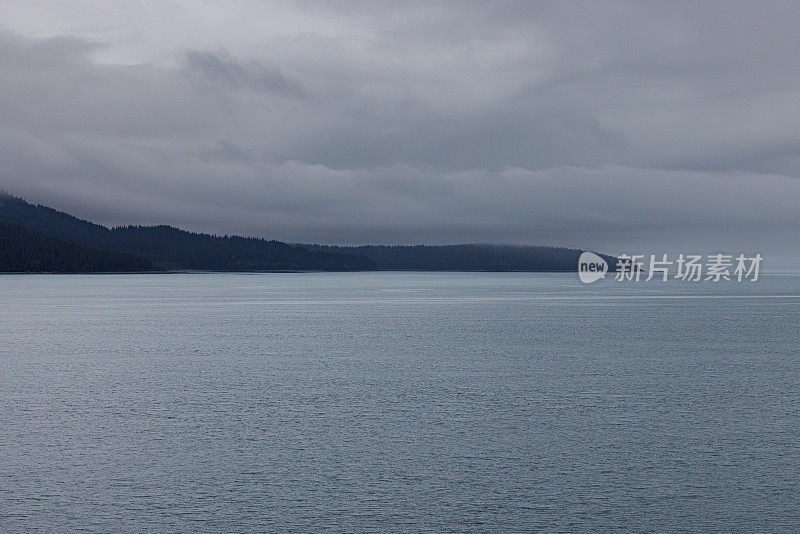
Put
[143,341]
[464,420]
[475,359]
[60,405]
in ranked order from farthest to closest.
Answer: [143,341] < [475,359] < [60,405] < [464,420]

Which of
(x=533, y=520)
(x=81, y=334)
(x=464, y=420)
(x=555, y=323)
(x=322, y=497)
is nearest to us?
(x=533, y=520)

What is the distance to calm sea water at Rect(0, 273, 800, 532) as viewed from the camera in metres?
10.6

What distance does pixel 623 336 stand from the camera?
41.2 m

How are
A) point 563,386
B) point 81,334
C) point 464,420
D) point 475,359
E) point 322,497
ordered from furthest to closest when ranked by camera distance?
1. point 81,334
2. point 475,359
3. point 563,386
4. point 464,420
5. point 322,497

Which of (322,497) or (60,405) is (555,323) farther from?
(322,497)

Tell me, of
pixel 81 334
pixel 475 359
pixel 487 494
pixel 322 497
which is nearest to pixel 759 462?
pixel 487 494

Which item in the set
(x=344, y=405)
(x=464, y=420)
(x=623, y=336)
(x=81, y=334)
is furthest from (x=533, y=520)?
(x=81, y=334)

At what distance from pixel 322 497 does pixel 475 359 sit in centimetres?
1877

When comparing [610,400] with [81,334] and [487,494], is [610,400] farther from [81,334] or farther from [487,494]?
[81,334]

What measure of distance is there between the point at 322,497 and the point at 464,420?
6230 millimetres

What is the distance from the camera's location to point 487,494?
37.7 ft

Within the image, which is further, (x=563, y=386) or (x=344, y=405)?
(x=563, y=386)

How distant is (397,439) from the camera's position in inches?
599

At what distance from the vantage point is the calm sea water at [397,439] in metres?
10.6
